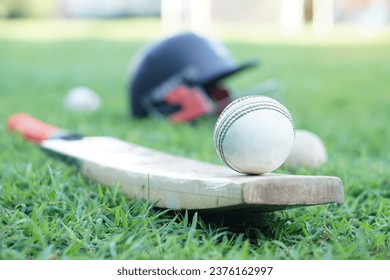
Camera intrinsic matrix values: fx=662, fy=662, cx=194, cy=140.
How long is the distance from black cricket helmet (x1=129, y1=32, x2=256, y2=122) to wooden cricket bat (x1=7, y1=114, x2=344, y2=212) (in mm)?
1345

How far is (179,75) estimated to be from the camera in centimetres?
421

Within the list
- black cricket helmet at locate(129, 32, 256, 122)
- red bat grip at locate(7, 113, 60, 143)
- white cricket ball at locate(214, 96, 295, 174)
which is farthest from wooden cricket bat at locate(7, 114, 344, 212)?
black cricket helmet at locate(129, 32, 256, 122)

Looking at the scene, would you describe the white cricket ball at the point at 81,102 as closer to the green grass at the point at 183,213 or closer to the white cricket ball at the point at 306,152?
the green grass at the point at 183,213

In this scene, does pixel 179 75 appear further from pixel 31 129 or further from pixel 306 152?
pixel 306 152

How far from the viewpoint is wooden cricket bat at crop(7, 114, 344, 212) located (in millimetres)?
1659

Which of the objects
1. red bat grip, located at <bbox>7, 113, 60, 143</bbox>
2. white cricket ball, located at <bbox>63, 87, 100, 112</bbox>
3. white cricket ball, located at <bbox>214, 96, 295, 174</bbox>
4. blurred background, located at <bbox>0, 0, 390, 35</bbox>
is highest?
white cricket ball, located at <bbox>214, 96, 295, 174</bbox>

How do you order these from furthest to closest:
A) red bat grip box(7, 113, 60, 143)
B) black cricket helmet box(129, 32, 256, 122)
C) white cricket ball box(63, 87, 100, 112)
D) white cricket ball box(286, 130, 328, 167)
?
white cricket ball box(63, 87, 100, 112)
black cricket helmet box(129, 32, 256, 122)
red bat grip box(7, 113, 60, 143)
white cricket ball box(286, 130, 328, 167)

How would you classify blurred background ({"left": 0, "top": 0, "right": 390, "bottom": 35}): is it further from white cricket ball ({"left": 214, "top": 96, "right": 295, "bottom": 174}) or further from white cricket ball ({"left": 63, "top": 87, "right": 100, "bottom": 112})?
white cricket ball ({"left": 214, "top": 96, "right": 295, "bottom": 174})

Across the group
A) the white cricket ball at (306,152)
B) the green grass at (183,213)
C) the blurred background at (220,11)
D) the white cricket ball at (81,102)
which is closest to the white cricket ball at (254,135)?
the green grass at (183,213)

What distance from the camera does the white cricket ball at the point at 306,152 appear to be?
2.75 meters

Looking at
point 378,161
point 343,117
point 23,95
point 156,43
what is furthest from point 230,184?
point 23,95

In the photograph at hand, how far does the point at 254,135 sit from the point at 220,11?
15931 mm

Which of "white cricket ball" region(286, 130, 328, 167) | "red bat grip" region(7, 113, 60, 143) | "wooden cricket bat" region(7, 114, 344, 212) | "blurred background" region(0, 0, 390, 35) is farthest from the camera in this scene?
"blurred background" region(0, 0, 390, 35)
